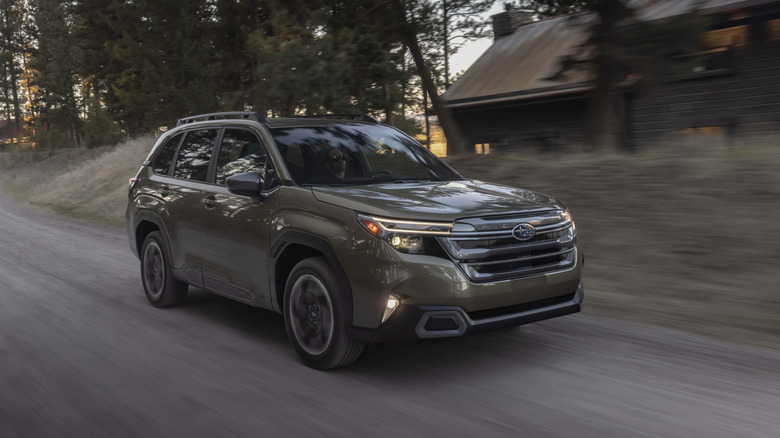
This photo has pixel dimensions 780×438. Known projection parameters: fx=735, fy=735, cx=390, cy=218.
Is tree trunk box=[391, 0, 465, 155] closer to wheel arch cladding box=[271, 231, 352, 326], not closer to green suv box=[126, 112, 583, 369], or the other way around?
green suv box=[126, 112, 583, 369]

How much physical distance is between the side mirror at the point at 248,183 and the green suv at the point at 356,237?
1 centimetres

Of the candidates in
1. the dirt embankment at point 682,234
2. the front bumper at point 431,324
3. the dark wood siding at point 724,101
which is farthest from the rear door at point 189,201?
the dark wood siding at point 724,101

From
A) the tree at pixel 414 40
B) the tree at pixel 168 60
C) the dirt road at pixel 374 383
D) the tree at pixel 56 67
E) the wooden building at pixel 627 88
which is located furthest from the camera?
the tree at pixel 56 67

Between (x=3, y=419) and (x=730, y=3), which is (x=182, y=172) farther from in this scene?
(x=730, y=3)

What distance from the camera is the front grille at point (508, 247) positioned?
4598mm

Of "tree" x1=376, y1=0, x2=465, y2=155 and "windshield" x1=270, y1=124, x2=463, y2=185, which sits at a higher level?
"tree" x1=376, y1=0, x2=465, y2=155

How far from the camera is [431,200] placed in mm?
4965

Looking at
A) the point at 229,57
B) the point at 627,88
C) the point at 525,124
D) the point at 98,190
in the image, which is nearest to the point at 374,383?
the point at 627,88

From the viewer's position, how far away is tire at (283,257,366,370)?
4852 millimetres

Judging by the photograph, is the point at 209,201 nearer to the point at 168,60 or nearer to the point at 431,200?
the point at 431,200

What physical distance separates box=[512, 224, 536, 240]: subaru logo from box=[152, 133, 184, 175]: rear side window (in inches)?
154

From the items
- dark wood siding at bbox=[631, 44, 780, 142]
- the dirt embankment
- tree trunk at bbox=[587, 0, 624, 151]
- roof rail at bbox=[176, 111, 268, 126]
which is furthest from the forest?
roof rail at bbox=[176, 111, 268, 126]

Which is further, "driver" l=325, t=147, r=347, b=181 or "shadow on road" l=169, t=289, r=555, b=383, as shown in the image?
"driver" l=325, t=147, r=347, b=181

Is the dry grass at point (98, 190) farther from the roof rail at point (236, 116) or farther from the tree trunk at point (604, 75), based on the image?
the tree trunk at point (604, 75)
